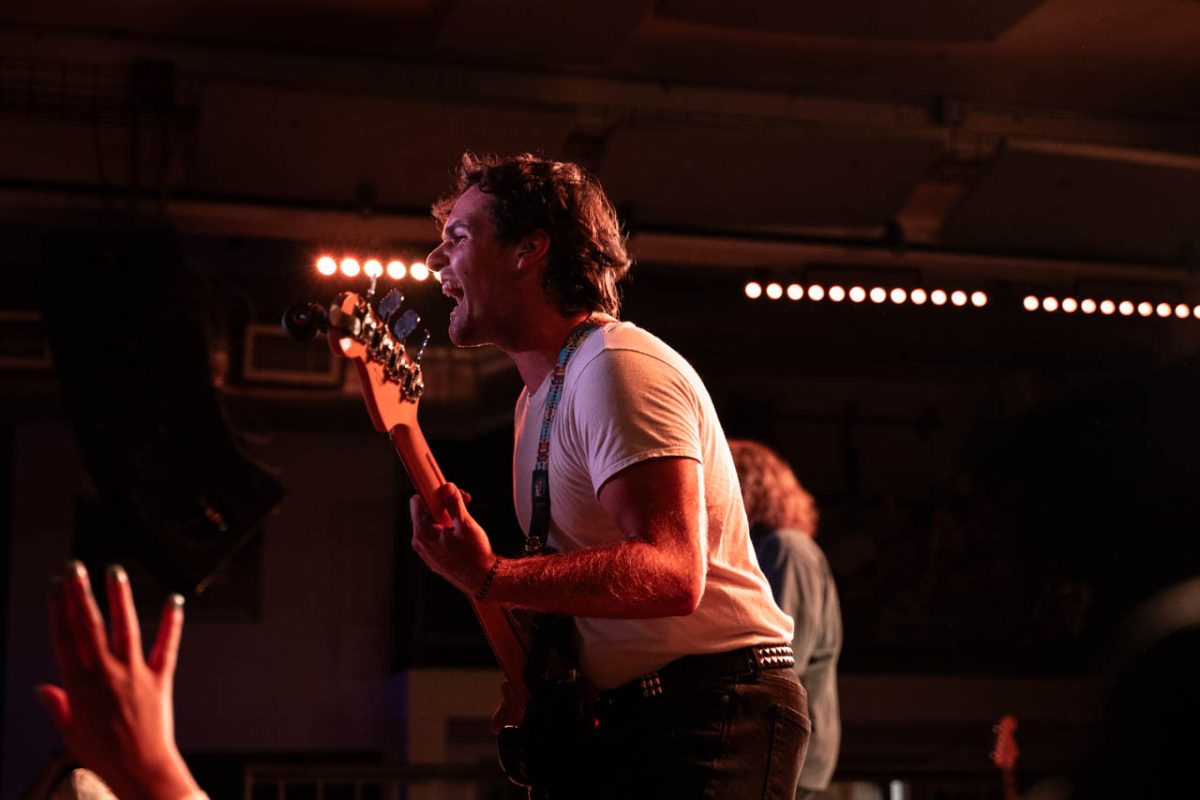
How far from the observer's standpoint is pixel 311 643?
1012cm

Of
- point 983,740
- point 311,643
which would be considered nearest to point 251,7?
point 311,643

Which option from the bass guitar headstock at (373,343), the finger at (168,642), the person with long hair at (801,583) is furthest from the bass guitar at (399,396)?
the person with long hair at (801,583)

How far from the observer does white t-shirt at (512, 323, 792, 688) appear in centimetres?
208

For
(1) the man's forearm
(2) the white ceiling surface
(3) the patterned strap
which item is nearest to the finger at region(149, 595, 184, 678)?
(1) the man's forearm

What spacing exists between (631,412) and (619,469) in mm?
83

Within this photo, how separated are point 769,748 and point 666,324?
5681 millimetres

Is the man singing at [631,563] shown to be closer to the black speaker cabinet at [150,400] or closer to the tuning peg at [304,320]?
the tuning peg at [304,320]

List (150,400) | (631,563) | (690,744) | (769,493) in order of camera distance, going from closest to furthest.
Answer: (631,563), (690,744), (769,493), (150,400)

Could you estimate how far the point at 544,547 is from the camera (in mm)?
2268

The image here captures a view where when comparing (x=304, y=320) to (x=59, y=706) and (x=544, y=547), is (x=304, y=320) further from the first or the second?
(x=59, y=706)

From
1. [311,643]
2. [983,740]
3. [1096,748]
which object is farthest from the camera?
[311,643]

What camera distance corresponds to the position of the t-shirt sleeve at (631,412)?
80.7 inches

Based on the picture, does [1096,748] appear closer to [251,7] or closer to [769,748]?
[769,748]

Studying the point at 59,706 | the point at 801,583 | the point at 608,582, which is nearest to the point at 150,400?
the point at 801,583
